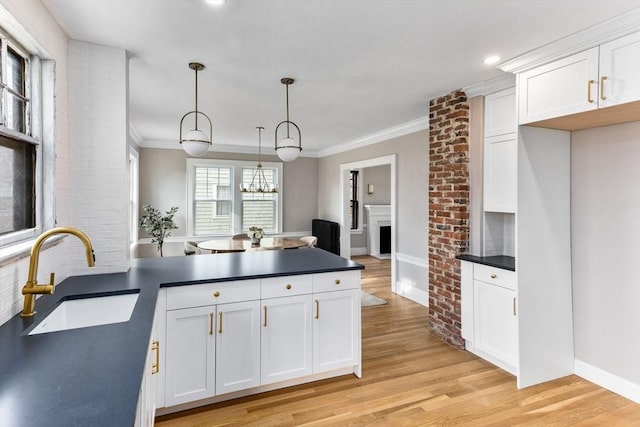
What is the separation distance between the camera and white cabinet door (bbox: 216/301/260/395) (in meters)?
2.39

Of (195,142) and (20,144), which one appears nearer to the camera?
(20,144)

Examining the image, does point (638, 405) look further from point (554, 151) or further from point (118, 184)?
point (118, 184)

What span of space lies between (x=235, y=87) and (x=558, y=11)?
2660 millimetres

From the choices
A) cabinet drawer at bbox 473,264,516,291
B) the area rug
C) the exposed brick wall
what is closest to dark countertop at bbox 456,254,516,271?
cabinet drawer at bbox 473,264,516,291

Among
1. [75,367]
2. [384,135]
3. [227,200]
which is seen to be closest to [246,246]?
[227,200]

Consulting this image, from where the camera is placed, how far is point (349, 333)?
278 centimetres

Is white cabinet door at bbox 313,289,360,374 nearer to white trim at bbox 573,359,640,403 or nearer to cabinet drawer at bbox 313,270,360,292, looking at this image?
cabinet drawer at bbox 313,270,360,292

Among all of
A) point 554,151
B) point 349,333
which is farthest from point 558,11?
point 349,333

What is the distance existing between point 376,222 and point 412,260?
388 centimetres

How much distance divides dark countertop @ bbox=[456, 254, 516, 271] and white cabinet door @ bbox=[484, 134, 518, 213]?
0.46 metres

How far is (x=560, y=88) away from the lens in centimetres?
248

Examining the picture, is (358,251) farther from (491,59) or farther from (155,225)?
(491,59)

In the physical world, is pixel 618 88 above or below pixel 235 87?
below

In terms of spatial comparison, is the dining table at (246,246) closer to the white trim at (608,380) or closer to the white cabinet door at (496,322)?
the white cabinet door at (496,322)
